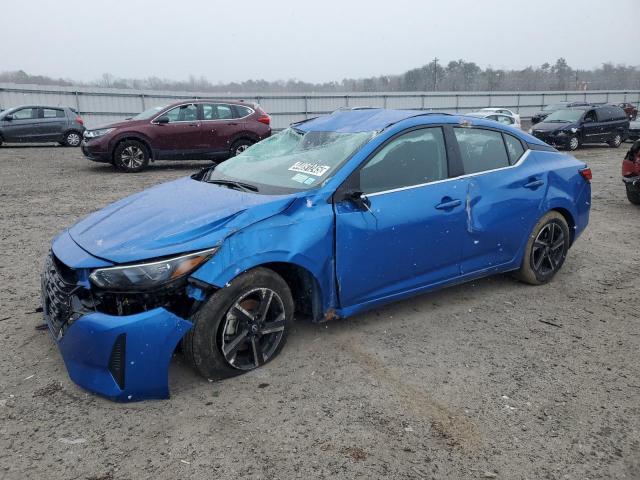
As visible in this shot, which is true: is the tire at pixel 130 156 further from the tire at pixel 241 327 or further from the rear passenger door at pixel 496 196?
the tire at pixel 241 327

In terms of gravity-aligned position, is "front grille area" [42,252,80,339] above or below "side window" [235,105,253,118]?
below

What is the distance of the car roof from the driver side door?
0.65 ft

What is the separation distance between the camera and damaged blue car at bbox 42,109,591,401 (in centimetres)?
292

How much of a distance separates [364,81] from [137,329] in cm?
3808

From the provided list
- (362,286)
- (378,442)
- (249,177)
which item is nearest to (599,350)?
(362,286)

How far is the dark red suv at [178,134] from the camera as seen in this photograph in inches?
465

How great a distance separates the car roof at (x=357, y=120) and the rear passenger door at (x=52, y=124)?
16.1 metres

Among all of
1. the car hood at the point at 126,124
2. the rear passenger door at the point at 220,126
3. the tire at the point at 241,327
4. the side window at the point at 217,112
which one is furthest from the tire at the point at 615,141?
the tire at the point at 241,327

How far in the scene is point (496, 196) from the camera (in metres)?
4.39

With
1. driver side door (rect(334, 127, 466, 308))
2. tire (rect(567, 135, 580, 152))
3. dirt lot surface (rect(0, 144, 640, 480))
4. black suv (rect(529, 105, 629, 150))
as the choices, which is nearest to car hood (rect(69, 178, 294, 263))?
driver side door (rect(334, 127, 466, 308))

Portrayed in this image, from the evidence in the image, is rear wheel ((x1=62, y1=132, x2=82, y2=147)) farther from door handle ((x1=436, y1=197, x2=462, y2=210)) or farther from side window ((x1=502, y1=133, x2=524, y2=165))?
door handle ((x1=436, y1=197, x2=462, y2=210))

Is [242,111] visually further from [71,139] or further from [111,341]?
[111,341]

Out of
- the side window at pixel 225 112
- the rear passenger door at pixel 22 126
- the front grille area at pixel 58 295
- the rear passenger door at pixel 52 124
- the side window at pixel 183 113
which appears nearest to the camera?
the front grille area at pixel 58 295

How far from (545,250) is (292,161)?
2.58 meters
